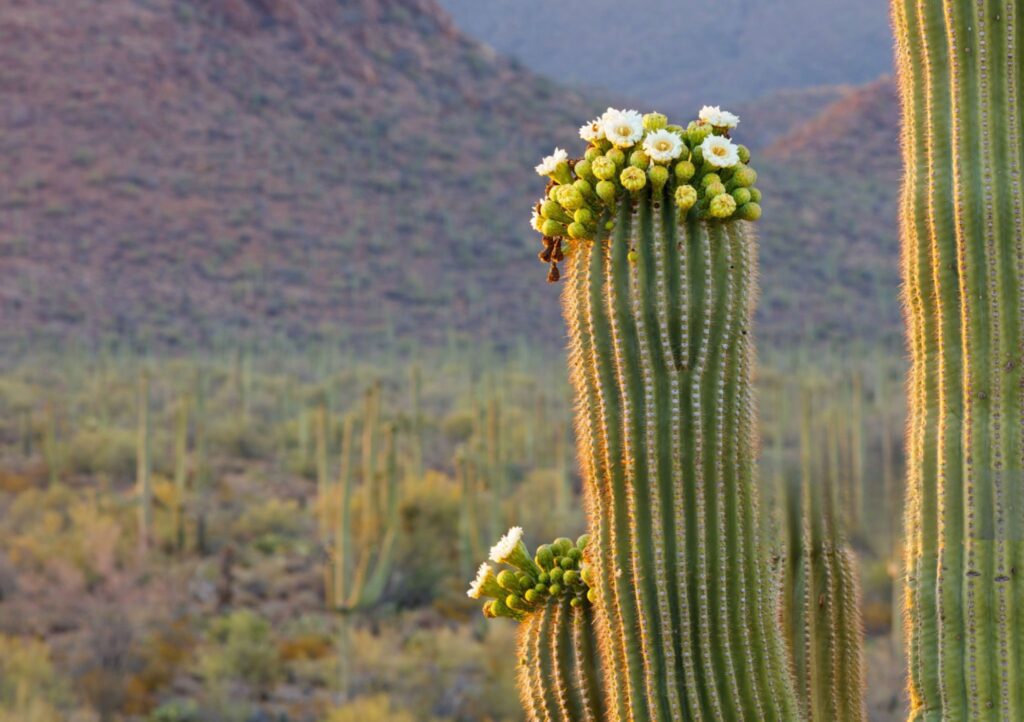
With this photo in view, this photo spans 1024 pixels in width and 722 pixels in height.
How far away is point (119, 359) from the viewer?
1480 inches

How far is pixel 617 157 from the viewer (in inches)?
136

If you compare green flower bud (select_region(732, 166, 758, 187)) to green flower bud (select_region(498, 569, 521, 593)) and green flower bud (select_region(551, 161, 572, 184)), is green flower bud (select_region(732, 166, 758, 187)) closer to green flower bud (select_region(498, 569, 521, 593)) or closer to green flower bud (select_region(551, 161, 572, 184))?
green flower bud (select_region(551, 161, 572, 184))

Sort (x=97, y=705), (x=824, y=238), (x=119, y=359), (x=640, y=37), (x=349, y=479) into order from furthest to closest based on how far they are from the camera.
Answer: (x=640, y=37), (x=824, y=238), (x=119, y=359), (x=349, y=479), (x=97, y=705)

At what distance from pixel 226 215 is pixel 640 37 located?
93.3 m

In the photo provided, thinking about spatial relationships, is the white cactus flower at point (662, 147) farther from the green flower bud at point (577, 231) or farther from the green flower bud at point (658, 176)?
the green flower bud at point (577, 231)

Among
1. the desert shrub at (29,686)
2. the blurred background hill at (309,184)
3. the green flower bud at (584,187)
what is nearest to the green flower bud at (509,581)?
the green flower bud at (584,187)

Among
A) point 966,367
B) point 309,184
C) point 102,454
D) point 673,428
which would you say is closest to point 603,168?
point 673,428

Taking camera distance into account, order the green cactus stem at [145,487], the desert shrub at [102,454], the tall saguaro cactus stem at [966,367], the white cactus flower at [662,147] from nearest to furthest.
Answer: the tall saguaro cactus stem at [966,367], the white cactus flower at [662,147], the green cactus stem at [145,487], the desert shrub at [102,454]

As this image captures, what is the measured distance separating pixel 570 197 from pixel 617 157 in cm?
16

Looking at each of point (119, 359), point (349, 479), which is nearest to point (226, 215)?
point (119, 359)

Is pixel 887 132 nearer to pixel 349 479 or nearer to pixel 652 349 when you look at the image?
pixel 349 479

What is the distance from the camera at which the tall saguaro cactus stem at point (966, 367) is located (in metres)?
3.29

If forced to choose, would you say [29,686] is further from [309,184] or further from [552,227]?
[309,184]

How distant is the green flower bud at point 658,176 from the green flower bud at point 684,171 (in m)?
0.03
